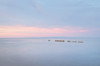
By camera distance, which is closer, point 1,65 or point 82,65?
point 1,65

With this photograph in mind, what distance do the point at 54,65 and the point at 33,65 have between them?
2.63 m

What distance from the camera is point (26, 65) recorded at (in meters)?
11.3

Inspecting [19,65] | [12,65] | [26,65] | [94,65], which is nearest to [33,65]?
[26,65]

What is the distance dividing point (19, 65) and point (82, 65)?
7.96 metres

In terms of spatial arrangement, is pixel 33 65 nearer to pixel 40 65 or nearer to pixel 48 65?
pixel 40 65

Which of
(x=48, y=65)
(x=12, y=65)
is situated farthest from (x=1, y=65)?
(x=48, y=65)

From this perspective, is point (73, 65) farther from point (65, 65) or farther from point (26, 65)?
point (26, 65)

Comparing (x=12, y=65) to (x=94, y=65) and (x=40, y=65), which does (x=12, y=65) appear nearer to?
(x=40, y=65)

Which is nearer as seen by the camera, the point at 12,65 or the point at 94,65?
the point at 12,65

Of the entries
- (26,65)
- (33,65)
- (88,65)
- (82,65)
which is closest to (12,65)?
(26,65)

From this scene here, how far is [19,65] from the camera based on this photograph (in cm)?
1117

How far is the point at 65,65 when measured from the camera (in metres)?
11.7

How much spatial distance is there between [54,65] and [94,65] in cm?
529

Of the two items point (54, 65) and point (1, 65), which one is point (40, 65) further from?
point (1, 65)
